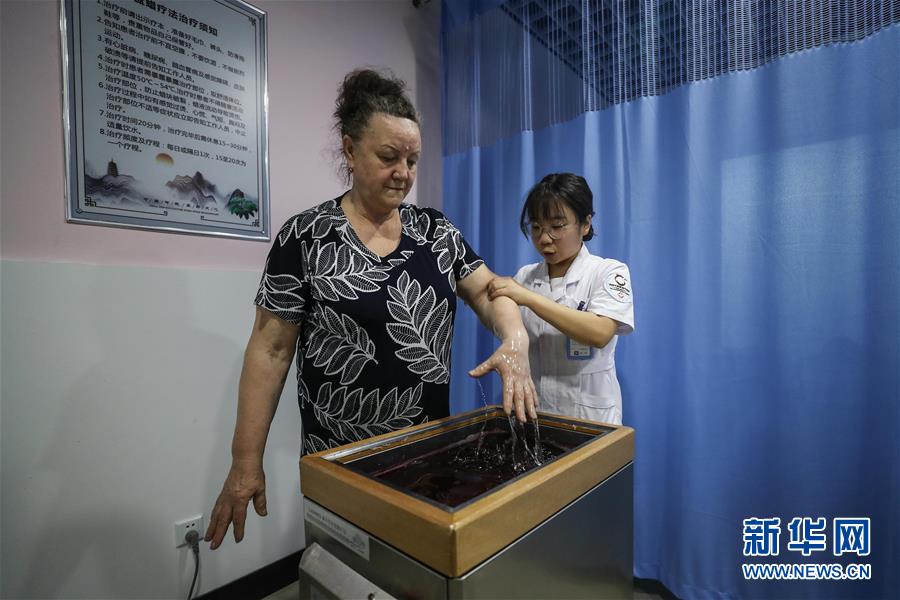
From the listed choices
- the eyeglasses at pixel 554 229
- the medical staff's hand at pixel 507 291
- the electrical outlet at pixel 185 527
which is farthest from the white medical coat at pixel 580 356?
the electrical outlet at pixel 185 527

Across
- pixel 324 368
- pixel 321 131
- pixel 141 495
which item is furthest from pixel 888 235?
pixel 141 495

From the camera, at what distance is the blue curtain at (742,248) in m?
1.10

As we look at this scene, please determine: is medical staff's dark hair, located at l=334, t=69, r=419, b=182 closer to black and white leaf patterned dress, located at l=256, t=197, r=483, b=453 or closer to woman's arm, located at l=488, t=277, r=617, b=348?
black and white leaf patterned dress, located at l=256, t=197, r=483, b=453

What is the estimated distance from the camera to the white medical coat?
113cm

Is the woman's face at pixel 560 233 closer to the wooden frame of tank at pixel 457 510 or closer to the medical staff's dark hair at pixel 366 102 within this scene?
the medical staff's dark hair at pixel 366 102

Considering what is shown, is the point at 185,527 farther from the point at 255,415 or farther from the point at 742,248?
the point at 742,248

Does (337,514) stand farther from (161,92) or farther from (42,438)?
(161,92)

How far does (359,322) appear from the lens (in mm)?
802

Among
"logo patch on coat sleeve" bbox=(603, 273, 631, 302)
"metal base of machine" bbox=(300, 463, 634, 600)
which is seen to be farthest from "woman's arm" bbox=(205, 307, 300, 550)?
"logo patch on coat sleeve" bbox=(603, 273, 631, 302)

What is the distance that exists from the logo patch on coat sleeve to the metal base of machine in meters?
0.49

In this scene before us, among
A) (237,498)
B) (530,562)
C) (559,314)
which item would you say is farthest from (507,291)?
(237,498)

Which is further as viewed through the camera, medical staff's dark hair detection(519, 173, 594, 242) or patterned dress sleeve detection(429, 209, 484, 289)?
medical staff's dark hair detection(519, 173, 594, 242)

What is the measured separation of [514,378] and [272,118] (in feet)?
4.47

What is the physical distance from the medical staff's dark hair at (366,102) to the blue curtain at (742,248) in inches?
33.2
